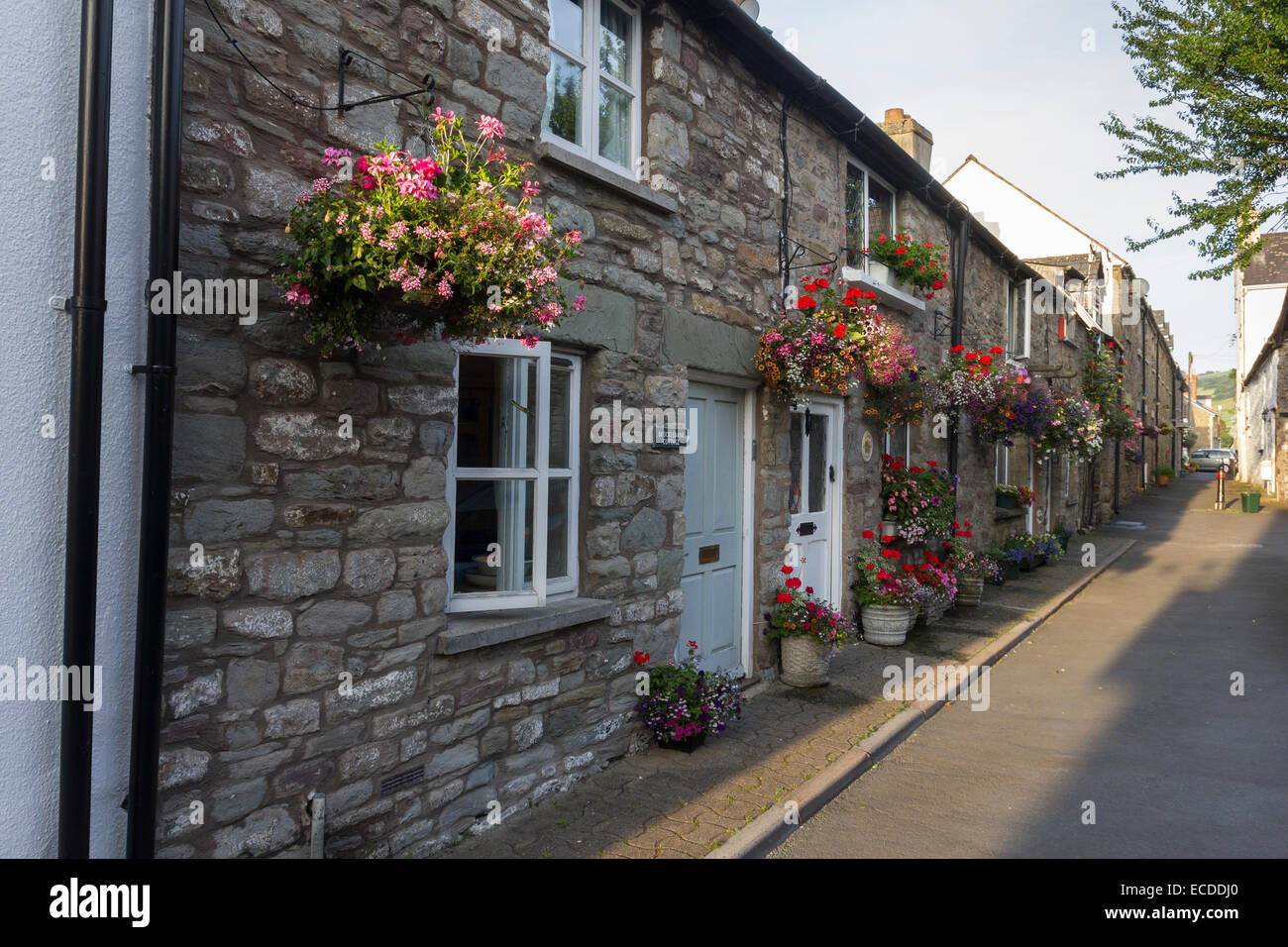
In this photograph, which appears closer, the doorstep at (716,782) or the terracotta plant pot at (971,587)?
the doorstep at (716,782)

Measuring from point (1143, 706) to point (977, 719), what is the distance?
146 centimetres

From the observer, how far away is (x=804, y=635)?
714cm

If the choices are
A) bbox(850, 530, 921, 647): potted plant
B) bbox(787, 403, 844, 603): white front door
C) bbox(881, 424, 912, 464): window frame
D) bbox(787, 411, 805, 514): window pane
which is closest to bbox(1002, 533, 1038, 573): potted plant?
bbox(881, 424, 912, 464): window frame

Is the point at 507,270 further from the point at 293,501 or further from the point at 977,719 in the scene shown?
the point at 977,719

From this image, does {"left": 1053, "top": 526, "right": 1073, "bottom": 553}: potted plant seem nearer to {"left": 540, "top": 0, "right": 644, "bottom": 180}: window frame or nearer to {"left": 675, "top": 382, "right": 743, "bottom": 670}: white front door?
{"left": 675, "top": 382, "right": 743, "bottom": 670}: white front door

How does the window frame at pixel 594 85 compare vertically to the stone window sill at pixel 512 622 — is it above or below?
above

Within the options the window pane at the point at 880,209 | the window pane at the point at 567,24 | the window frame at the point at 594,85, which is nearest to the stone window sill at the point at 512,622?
the window frame at the point at 594,85

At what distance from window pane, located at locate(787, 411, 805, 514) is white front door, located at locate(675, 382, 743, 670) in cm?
76

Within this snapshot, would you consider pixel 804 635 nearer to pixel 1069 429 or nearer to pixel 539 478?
pixel 539 478

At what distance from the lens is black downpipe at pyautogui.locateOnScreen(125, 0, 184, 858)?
3.01 m

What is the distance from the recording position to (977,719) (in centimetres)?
681

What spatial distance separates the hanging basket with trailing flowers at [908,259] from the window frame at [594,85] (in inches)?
165

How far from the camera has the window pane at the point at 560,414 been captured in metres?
5.19

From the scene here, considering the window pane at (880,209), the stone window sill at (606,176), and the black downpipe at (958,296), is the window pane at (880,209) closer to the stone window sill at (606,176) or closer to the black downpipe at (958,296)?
the black downpipe at (958,296)
